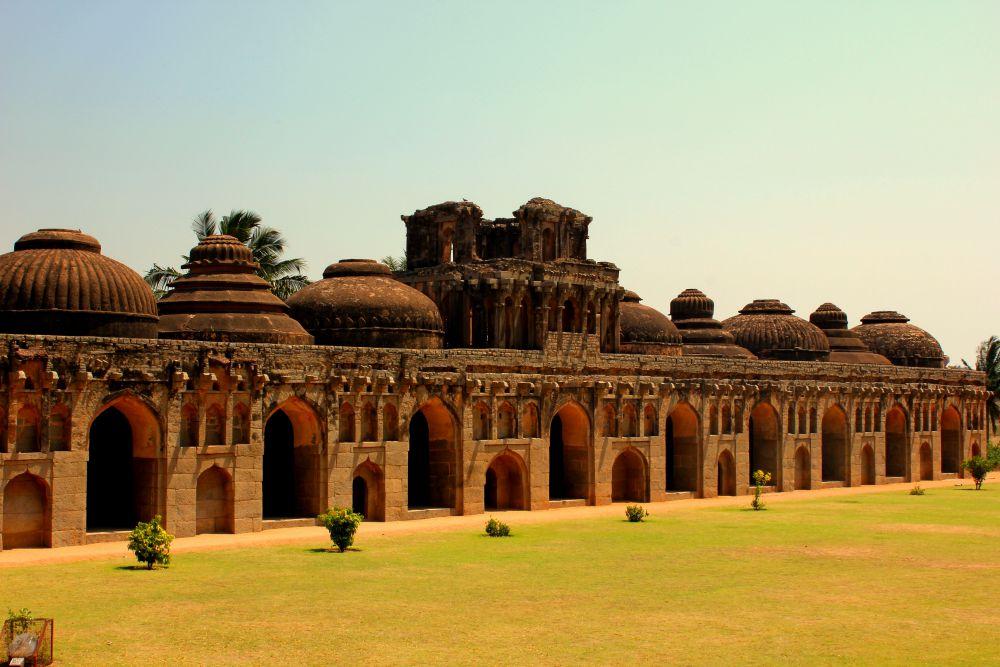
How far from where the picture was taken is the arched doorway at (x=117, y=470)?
3194cm

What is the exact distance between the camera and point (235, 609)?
2184 centimetres

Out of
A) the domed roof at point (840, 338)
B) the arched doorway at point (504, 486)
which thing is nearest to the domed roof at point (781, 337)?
the domed roof at point (840, 338)

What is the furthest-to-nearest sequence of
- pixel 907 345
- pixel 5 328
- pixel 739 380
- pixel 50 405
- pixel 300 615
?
pixel 907 345 → pixel 739 380 → pixel 5 328 → pixel 50 405 → pixel 300 615

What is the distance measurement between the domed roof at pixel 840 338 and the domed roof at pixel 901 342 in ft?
5.29

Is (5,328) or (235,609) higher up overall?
(5,328)

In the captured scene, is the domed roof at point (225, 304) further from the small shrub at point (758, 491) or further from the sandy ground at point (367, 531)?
the small shrub at point (758, 491)

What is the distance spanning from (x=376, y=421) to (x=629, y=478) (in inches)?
517

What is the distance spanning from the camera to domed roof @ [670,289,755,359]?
186 ft

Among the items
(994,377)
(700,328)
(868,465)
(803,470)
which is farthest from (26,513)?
(994,377)

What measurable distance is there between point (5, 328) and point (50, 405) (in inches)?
146

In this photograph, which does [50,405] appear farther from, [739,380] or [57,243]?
[739,380]

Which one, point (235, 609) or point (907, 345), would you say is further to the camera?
point (907, 345)

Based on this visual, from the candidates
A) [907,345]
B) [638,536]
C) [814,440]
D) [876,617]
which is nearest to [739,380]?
[814,440]

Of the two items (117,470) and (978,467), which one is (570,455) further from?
(978,467)
